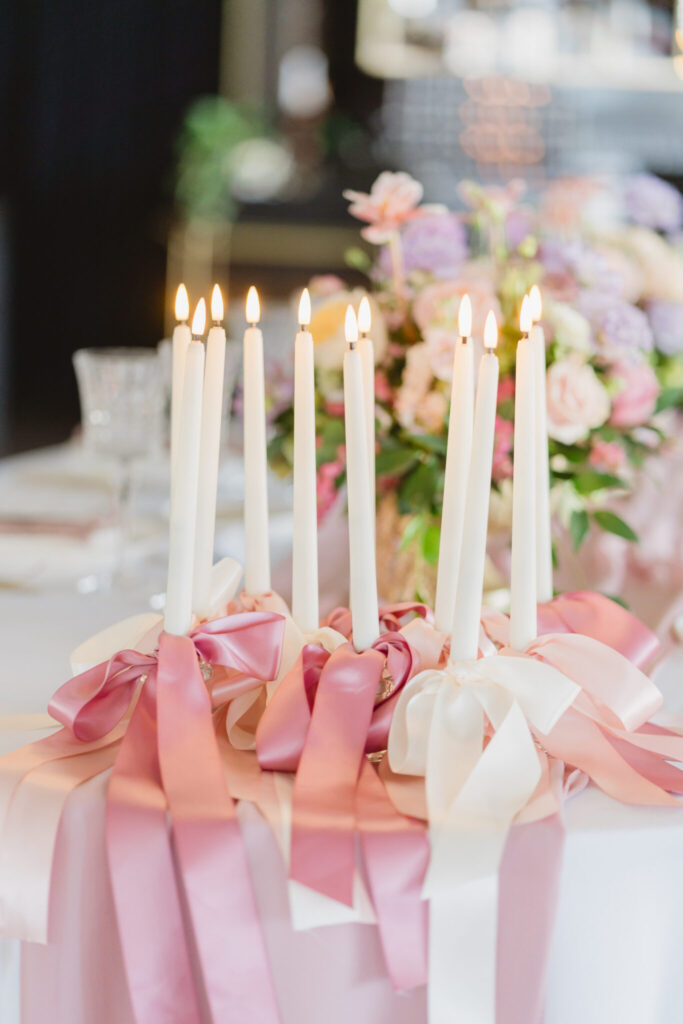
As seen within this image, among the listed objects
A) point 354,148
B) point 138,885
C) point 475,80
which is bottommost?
point 138,885

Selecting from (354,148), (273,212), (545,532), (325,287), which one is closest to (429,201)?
(354,148)

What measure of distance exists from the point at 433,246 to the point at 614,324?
215 millimetres

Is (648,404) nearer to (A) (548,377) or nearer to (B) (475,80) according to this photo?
(A) (548,377)

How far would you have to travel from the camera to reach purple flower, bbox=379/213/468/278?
120 cm

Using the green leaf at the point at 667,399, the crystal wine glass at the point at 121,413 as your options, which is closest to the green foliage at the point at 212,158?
the crystal wine glass at the point at 121,413

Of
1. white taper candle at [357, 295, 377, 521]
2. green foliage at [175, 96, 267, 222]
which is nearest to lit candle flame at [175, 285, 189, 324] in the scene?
white taper candle at [357, 295, 377, 521]

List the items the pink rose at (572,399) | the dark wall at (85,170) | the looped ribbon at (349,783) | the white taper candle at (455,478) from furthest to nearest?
the dark wall at (85,170) → the pink rose at (572,399) → the white taper candle at (455,478) → the looped ribbon at (349,783)

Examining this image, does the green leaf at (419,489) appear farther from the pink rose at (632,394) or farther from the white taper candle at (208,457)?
the white taper candle at (208,457)

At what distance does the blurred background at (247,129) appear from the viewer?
5.39 meters

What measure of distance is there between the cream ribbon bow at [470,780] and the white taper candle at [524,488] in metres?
0.03

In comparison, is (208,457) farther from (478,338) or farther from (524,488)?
(478,338)

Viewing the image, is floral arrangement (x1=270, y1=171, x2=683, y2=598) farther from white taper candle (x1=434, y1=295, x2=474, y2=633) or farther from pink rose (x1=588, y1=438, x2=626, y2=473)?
white taper candle (x1=434, y1=295, x2=474, y2=633)

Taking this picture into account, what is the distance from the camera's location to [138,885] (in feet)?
2.12

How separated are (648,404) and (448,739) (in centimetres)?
60
